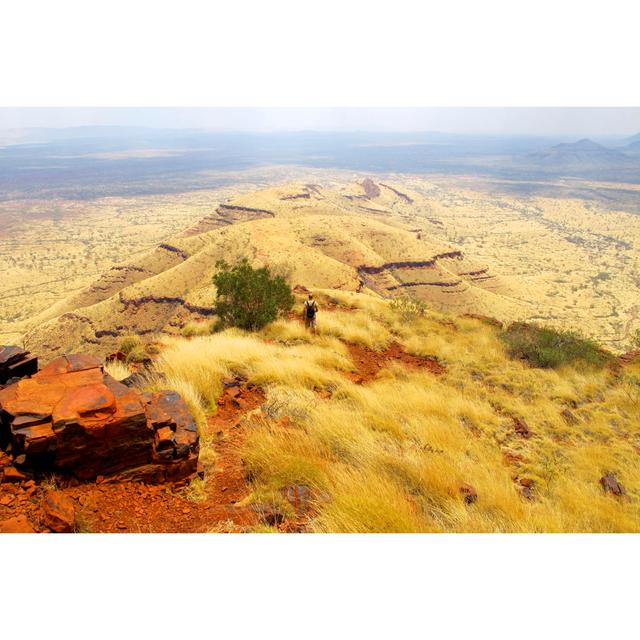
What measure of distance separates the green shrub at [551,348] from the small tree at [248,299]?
7.23m

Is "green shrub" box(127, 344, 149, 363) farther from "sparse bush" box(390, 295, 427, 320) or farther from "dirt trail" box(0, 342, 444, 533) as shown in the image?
"sparse bush" box(390, 295, 427, 320)

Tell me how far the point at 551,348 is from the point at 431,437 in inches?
322

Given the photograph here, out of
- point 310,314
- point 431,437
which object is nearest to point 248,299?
point 310,314

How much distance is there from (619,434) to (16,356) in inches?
391

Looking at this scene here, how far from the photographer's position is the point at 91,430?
13.8 ft

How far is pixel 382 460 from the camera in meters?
4.90

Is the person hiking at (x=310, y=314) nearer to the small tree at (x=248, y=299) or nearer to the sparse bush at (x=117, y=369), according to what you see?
the small tree at (x=248, y=299)

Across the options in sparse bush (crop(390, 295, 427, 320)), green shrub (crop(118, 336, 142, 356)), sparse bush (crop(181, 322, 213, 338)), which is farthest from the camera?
sparse bush (crop(390, 295, 427, 320))

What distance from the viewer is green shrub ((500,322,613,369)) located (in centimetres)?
1178

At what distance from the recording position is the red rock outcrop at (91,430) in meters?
4.12

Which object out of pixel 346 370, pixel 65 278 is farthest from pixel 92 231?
pixel 346 370

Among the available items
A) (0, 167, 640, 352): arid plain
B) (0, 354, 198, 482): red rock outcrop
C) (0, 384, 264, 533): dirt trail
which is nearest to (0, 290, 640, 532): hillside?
(0, 384, 264, 533): dirt trail

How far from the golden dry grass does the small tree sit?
1.37 meters

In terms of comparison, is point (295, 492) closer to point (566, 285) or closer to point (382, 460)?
point (382, 460)
